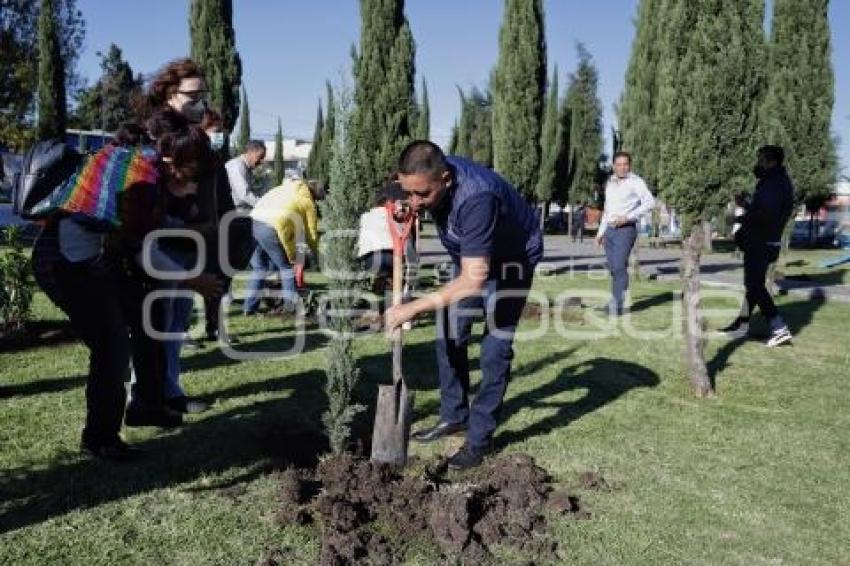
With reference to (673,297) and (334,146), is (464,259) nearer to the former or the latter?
(334,146)

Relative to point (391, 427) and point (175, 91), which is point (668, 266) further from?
point (175, 91)

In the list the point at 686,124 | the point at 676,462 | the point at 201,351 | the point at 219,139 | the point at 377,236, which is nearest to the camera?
the point at 676,462

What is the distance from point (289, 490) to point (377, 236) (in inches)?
181

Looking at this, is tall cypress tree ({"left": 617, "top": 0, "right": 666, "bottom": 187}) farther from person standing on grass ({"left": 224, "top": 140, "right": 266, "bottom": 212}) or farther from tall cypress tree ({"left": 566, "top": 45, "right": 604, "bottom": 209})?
tall cypress tree ({"left": 566, "top": 45, "right": 604, "bottom": 209})

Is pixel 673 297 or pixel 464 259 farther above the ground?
pixel 464 259

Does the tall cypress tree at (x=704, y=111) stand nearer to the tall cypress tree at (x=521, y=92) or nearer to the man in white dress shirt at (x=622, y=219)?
the man in white dress shirt at (x=622, y=219)

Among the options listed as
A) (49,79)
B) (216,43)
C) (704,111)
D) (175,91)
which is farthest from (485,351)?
(49,79)

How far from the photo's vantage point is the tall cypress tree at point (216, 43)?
1825 centimetres

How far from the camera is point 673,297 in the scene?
1130cm

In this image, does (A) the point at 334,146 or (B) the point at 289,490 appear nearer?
(B) the point at 289,490

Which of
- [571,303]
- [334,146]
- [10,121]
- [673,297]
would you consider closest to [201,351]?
[334,146]

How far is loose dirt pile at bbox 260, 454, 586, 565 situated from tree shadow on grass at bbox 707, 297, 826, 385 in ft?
10.4

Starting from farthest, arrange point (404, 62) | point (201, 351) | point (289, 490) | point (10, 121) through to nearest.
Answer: point (10, 121) → point (404, 62) → point (201, 351) → point (289, 490)

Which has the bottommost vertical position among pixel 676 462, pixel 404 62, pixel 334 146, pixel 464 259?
pixel 676 462
